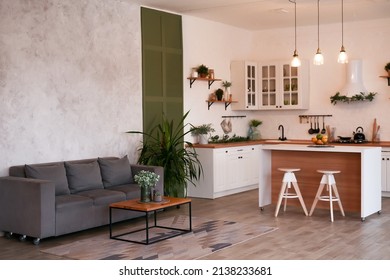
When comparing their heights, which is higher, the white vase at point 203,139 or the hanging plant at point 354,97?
the hanging plant at point 354,97

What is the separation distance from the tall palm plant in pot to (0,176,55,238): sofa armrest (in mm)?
2339

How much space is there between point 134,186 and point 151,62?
2.20 meters

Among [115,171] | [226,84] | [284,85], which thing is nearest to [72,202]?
[115,171]

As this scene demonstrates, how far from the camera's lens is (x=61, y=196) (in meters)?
6.47

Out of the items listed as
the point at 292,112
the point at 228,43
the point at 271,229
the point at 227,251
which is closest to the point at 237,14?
the point at 228,43

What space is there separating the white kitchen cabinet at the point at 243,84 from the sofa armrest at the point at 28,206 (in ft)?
16.7

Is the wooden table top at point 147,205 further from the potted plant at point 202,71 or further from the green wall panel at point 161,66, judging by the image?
the potted plant at point 202,71

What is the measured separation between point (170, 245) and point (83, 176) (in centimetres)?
170

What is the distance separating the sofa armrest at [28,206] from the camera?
19.4 ft

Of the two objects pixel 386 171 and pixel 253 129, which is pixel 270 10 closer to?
pixel 253 129

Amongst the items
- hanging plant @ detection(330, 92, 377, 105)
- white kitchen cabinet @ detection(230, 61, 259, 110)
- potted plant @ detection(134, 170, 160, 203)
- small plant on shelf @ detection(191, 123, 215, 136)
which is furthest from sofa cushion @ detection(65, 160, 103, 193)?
hanging plant @ detection(330, 92, 377, 105)

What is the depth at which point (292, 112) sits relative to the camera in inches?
419

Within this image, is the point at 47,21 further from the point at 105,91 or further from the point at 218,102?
the point at 218,102

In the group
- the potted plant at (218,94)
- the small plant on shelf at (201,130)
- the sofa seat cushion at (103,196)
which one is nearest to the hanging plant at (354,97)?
the potted plant at (218,94)
